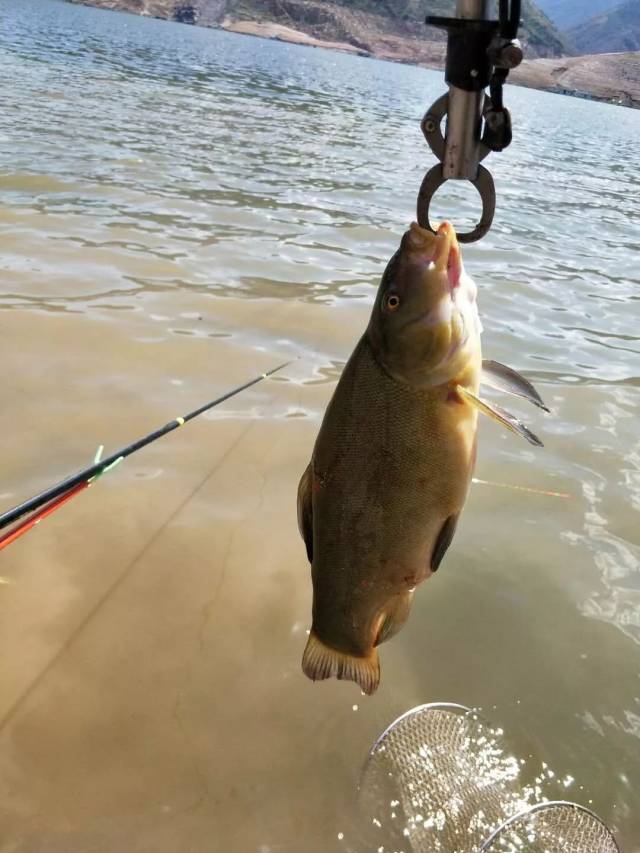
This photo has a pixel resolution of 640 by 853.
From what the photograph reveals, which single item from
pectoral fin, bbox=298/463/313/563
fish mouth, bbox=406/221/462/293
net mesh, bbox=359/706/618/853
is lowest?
net mesh, bbox=359/706/618/853

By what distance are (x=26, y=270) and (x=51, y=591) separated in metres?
4.82

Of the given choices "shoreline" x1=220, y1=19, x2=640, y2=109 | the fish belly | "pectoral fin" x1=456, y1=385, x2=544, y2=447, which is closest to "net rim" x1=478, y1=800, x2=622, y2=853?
the fish belly

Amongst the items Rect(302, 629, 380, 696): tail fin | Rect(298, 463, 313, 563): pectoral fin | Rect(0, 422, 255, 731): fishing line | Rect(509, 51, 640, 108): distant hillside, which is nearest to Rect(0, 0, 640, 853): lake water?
Rect(0, 422, 255, 731): fishing line

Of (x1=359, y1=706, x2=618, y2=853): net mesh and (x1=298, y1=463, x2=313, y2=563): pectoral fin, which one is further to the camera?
(x1=359, y1=706, x2=618, y2=853): net mesh

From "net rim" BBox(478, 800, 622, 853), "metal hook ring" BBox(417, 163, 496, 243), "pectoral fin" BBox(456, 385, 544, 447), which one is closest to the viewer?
"pectoral fin" BBox(456, 385, 544, 447)

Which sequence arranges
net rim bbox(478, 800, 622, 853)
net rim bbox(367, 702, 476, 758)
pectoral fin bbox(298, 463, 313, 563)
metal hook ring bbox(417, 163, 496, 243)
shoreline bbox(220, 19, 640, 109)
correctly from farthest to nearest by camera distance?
1. shoreline bbox(220, 19, 640, 109)
2. net rim bbox(367, 702, 476, 758)
3. net rim bbox(478, 800, 622, 853)
4. pectoral fin bbox(298, 463, 313, 563)
5. metal hook ring bbox(417, 163, 496, 243)

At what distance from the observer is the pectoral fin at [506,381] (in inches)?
84.7

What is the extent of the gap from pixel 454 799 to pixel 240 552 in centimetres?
170

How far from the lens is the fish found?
6.64 ft

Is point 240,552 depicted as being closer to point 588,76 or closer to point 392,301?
point 392,301

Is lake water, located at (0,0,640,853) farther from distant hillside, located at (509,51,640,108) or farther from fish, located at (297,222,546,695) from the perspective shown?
distant hillside, located at (509,51,640,108)

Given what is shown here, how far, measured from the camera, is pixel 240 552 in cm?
414

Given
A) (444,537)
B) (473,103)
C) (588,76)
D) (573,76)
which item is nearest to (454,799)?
(444,537)

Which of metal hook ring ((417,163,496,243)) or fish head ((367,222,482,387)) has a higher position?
metal hook ring ((417,163,496,243))
